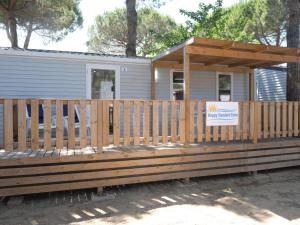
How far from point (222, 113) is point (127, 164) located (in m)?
2.08

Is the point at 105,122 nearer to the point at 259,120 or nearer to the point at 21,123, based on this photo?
the point at 21,123

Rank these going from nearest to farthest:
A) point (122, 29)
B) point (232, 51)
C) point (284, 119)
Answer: point (232, 51) < point (284, 119) < point (122, 29)

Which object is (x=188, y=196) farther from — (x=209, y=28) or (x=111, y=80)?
(x=209, y=28)

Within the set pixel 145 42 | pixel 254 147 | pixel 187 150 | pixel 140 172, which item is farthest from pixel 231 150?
pixel 145 42

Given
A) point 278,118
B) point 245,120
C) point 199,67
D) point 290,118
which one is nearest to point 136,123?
point 245,120

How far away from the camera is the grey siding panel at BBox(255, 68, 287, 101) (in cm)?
1229

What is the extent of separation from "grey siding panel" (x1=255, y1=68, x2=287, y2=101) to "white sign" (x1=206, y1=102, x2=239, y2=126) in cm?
734

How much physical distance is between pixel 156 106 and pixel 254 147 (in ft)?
6.98

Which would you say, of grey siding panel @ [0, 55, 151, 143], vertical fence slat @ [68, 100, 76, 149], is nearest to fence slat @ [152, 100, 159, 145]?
vertical fence slat @ [68, 100, 76, 149]

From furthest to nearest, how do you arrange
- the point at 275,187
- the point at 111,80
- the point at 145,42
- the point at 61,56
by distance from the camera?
the point at 145,42 → the point at 111,80 → the point at 61,56 → the point at 275,187

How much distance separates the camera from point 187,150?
5305mm

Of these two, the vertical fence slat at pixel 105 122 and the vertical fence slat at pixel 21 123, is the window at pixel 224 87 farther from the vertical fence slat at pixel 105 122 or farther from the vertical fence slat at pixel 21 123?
the vertical fence slat at pixel 21 123

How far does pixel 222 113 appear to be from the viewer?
18.9 feet

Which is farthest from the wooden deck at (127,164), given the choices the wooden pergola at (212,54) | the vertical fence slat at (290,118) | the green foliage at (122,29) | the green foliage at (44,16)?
the green foliage at (122,29)
